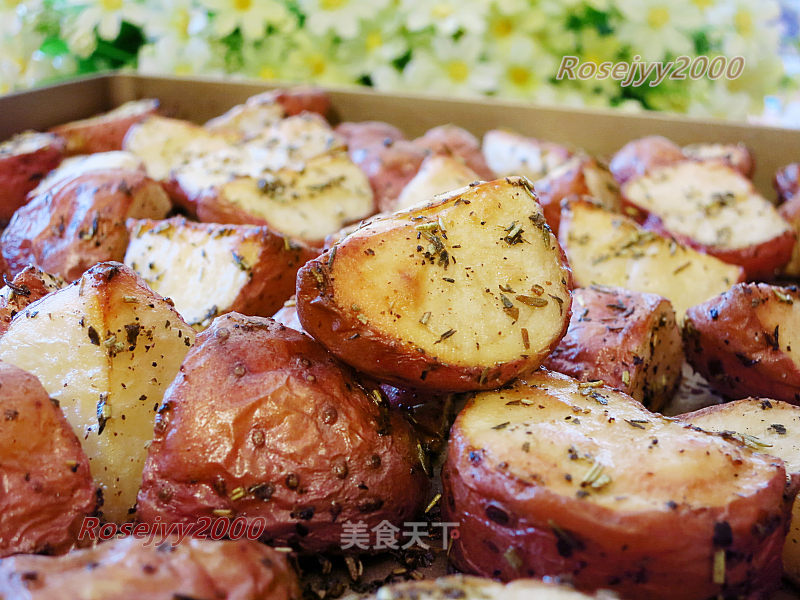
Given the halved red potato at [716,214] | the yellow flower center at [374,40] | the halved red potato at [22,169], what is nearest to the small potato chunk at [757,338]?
the halved red potato at [716,214]

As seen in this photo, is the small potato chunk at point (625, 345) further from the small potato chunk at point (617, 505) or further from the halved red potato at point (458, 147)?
the halved red potato at point (458, 147)

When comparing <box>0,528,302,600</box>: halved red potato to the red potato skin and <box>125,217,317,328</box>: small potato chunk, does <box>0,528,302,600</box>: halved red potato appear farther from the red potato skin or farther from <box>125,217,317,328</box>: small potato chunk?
<box>125,217,317,328</box>: small potato chunk

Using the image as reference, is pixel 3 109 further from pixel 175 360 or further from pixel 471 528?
pixel 471 528

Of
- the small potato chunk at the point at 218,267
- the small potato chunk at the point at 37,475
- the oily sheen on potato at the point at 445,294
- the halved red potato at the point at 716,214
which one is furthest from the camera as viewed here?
the halved red potato at the point at 716,214

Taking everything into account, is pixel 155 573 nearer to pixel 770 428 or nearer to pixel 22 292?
pixel 22 292

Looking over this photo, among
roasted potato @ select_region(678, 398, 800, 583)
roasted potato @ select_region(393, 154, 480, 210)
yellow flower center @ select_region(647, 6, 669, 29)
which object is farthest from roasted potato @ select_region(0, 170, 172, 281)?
yellow flower center @ select_region(647, 6, 669, 29)

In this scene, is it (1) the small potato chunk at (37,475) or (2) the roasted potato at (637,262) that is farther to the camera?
(2) the roasted potato at (637,262)

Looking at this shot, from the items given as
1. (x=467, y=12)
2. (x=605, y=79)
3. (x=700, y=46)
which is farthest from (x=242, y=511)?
(x=700, y=46)
